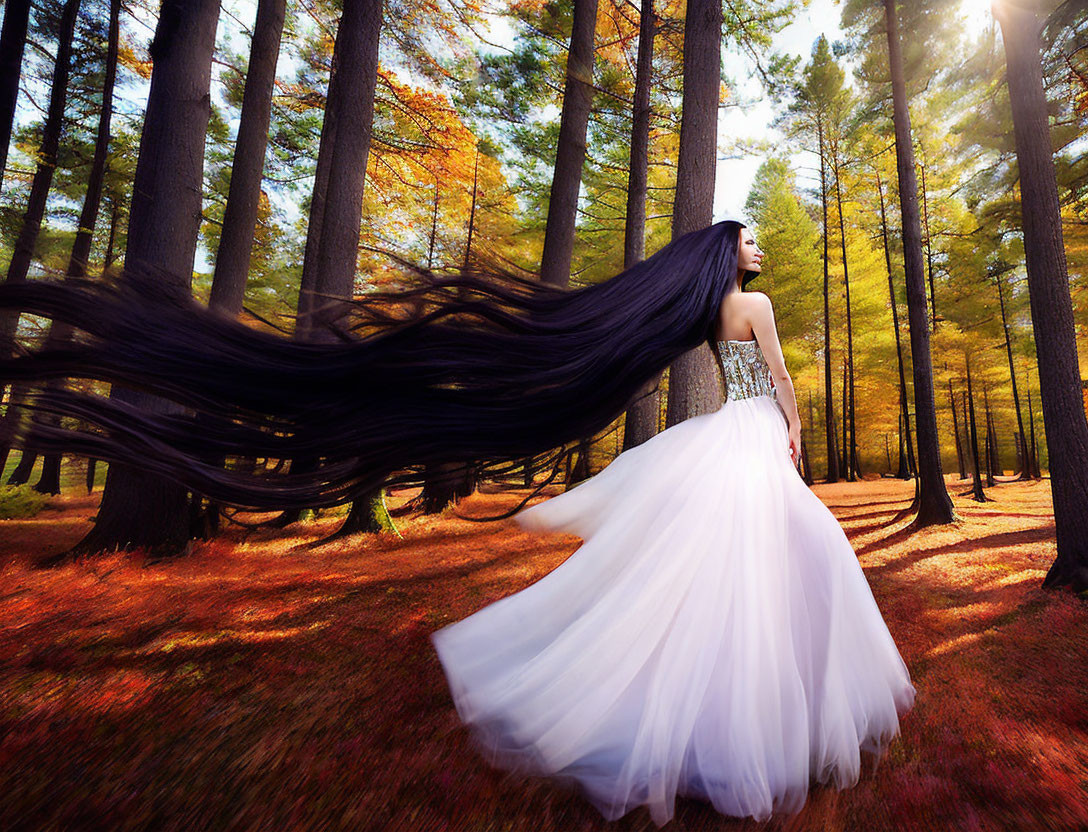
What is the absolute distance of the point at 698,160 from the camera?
555cm

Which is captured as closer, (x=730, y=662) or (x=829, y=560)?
(x=730, y=662)

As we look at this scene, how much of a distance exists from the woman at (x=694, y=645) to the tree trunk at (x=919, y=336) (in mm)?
7808

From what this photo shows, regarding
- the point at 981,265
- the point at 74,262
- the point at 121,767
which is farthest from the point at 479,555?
the point at 981,265

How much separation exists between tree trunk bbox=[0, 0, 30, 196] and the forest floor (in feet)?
19.3

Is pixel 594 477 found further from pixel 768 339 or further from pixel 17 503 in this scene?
pixel 17 503

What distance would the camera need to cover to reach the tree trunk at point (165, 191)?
499cm

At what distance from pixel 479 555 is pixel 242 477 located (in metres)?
3.77

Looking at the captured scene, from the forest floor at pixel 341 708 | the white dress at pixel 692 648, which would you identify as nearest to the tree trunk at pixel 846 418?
the forest floor at pixel 341 708

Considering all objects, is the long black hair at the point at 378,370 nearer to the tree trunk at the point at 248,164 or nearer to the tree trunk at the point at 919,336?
the tree trunk at the point at 248,164

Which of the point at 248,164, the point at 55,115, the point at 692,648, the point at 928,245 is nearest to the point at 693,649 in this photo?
the point at 692,648

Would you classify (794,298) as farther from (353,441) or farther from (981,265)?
(353,441)

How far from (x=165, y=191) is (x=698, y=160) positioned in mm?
5550

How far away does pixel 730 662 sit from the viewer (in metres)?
2.02

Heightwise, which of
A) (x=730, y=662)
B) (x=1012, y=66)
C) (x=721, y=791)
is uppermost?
(x=1012, y=66)
